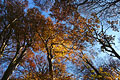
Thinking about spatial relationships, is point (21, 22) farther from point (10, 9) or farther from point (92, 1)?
point (92, 1)

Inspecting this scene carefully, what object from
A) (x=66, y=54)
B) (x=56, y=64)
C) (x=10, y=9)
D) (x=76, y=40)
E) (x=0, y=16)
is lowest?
(x=56, y=64)

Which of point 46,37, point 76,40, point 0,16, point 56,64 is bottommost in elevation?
point 56,64

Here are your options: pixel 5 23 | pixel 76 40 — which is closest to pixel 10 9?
pixel 5 23

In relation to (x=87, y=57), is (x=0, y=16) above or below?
above

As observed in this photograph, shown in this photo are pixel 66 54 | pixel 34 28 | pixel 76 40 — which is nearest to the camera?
pixel 76 40

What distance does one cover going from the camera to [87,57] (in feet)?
33.1

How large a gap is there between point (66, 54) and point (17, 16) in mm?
8031

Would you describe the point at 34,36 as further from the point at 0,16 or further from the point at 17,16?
the point at 0,16

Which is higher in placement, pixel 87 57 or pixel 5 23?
pixel 5 23

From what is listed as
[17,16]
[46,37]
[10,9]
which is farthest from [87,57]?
[10,9]

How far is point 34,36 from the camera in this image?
8.56 meters

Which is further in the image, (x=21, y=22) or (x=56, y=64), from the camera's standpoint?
(x=56, y=64)

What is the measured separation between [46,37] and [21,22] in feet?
12.2

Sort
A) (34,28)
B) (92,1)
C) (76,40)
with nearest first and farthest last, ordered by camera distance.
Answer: (92,1) → (76,40) → (34,28)
